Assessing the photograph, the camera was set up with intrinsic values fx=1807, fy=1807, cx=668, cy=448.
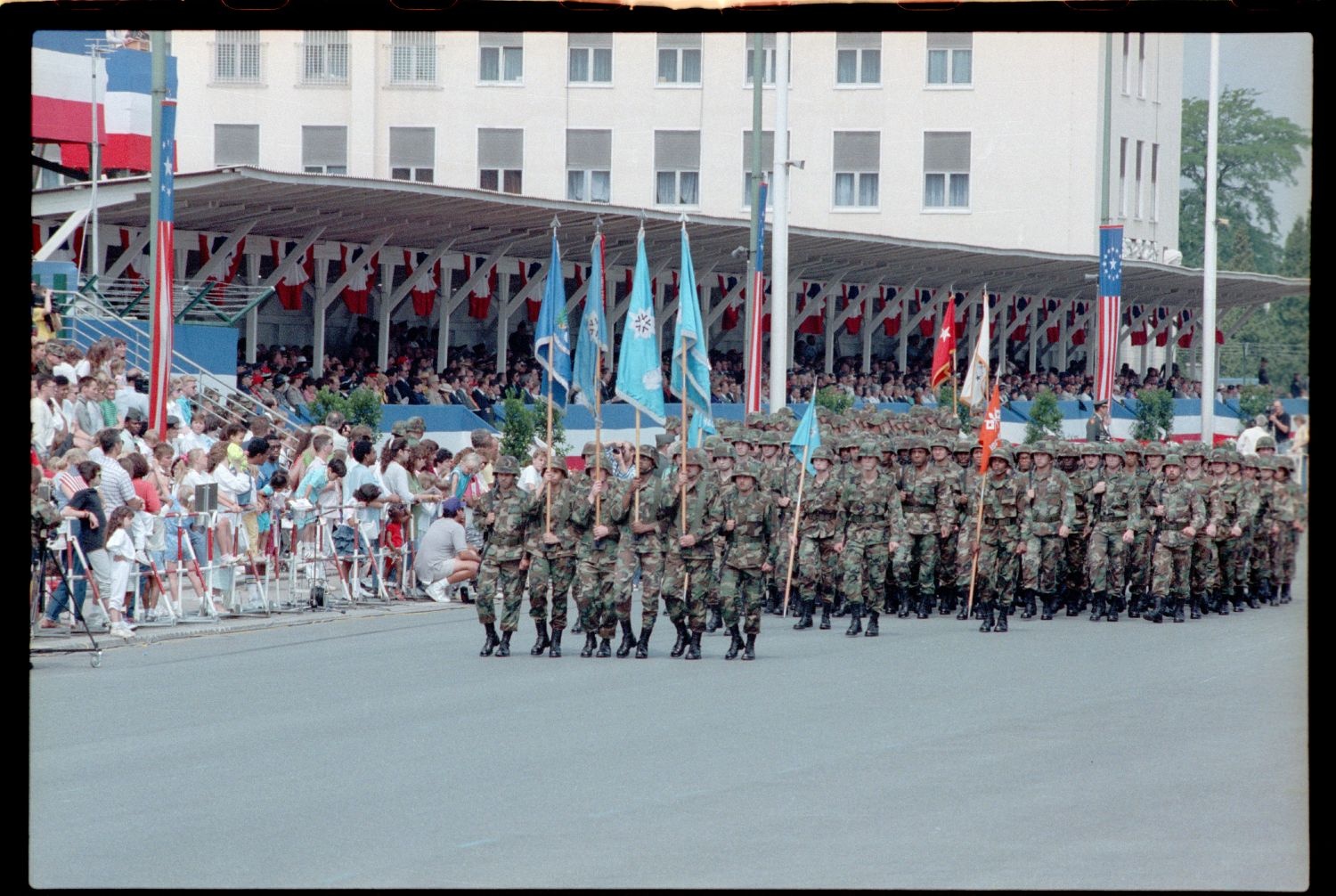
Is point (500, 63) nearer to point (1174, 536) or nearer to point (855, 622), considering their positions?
point (1174, 536)

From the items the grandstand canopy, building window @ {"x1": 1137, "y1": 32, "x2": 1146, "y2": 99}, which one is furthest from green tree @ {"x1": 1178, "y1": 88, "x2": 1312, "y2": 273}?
the grandstand canopy

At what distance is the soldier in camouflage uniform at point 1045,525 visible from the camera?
17906mm

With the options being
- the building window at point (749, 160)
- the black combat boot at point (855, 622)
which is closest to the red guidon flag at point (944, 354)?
the black combat boot at point (855, 622)

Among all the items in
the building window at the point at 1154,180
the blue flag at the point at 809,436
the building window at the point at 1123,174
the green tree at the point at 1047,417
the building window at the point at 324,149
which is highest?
the building window at the point at 324,149

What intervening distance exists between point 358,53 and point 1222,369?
1097 inches

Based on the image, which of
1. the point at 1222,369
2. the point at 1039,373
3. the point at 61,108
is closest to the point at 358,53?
the point at 61,108

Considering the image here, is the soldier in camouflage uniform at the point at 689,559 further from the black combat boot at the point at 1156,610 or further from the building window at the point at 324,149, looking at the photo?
the building window at the point at 324,149

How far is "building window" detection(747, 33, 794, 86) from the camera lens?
97.1 feet

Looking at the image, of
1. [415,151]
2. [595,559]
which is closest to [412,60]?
[415,151]

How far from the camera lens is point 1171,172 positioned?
811 inches

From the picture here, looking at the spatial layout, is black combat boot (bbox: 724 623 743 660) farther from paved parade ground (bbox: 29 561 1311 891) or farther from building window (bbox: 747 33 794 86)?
building window (bbox: 747 33 794 86)

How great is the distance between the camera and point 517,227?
28.4m

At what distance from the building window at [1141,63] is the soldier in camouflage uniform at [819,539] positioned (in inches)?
300

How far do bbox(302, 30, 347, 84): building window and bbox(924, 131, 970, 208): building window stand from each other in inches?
429
